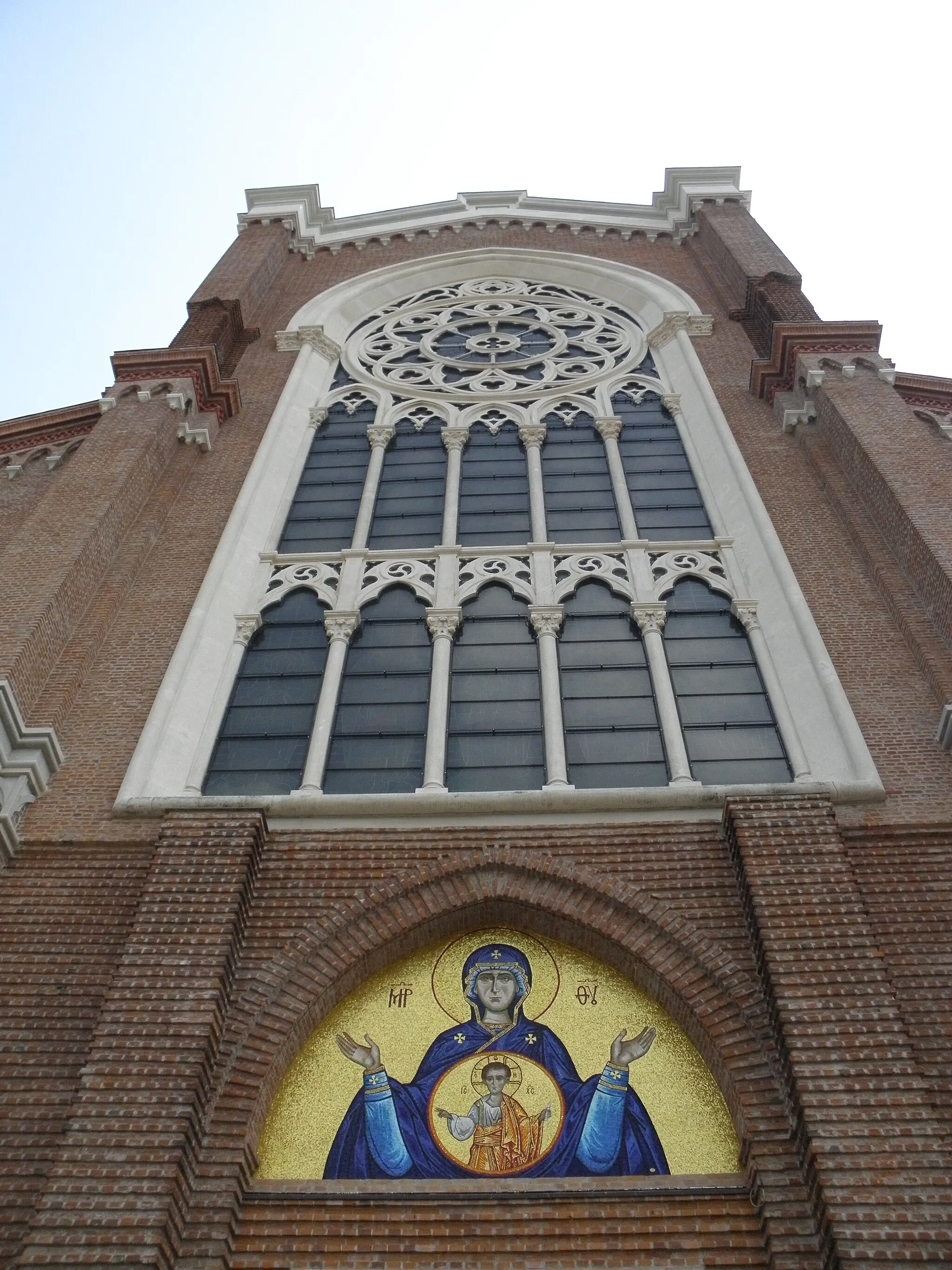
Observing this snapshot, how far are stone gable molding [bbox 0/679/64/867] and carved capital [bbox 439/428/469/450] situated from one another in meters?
6.96

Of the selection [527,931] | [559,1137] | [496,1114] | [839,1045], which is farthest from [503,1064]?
[839,1045]

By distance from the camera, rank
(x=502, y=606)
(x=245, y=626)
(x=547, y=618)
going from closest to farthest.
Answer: (x=547, y=618), (x=245, y=626), (x=502, y=606)

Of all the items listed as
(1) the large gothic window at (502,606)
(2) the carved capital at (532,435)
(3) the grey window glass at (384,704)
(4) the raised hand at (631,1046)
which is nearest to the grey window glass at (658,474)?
(1) the large gothic window at (502,606)

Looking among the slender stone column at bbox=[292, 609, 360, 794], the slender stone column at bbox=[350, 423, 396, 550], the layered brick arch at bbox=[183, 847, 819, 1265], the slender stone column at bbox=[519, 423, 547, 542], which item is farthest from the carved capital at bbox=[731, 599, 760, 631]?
the slender stone column at bbox=[350, 423, 396, 550]

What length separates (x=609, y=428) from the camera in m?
14.8

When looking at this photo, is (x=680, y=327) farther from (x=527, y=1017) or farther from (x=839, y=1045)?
(x=839, y=1045)

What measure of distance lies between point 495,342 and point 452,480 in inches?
200

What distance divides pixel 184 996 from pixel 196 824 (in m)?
1.45

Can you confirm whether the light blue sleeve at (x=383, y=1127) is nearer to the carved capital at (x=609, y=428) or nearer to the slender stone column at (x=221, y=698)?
the slender stone column at (x=221, y=698)

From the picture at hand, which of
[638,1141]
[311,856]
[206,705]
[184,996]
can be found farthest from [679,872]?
[206,705]

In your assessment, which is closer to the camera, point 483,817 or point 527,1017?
point 527,1017

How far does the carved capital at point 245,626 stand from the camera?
36.7 feet

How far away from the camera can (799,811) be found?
26.6 ft

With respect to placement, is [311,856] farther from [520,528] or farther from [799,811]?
[520,528]
